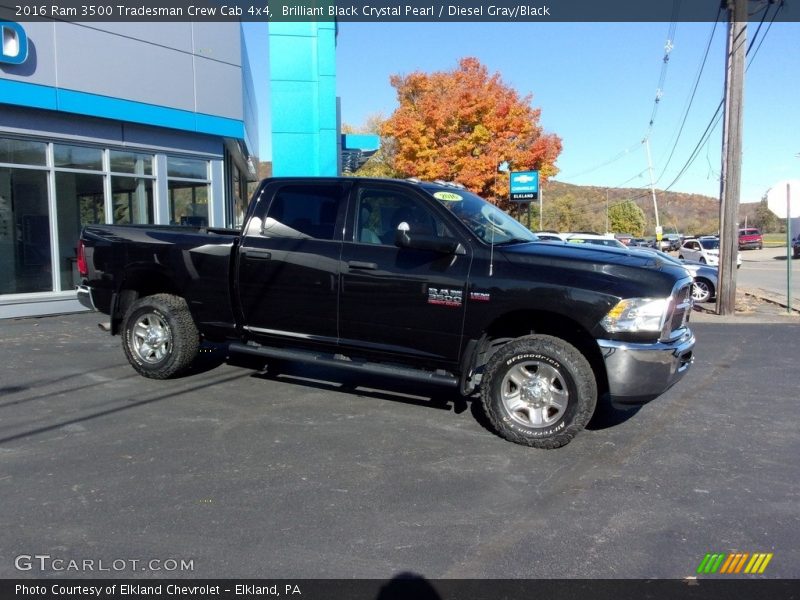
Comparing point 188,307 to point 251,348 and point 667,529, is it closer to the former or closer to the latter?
point 251,348

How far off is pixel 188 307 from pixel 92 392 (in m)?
1.19

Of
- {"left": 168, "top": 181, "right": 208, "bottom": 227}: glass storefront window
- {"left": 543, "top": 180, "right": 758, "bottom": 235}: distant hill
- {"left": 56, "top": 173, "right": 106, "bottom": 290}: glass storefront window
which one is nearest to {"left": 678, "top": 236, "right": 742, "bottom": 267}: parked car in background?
{"left": 168, "top": 181, "right": 208, "bottom": 227}: glass storefront window

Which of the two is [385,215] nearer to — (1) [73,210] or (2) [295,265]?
(2) [295,265]

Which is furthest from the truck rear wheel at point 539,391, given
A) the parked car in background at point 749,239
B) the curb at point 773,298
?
the parked car in background at point 749,239

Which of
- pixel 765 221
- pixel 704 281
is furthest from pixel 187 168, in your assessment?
pixel 765 221

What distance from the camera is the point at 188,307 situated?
6.72 meters

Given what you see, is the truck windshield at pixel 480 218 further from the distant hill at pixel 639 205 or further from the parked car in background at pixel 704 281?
the distant hill at pixel 639 205

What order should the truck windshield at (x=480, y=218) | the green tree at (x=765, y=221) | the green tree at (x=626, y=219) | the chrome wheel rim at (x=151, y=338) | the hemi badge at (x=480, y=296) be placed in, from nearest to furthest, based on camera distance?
the hemi badge at (x=480, y=296), the truck windshield at (x=480, y=218), the chrome wheel rim at (x=151, y=338), the green tree at (x=626, y=219), the green tree at (x=765, y=221)

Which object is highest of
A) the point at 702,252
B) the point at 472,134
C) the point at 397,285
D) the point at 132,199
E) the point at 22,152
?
the point at 472,134

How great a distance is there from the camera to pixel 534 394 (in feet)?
16.7

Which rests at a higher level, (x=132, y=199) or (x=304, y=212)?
(x=132, y=199)

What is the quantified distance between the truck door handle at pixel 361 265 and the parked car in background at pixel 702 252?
18.4m

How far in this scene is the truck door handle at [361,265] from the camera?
5.64 meters

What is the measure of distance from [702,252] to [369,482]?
2534cm
